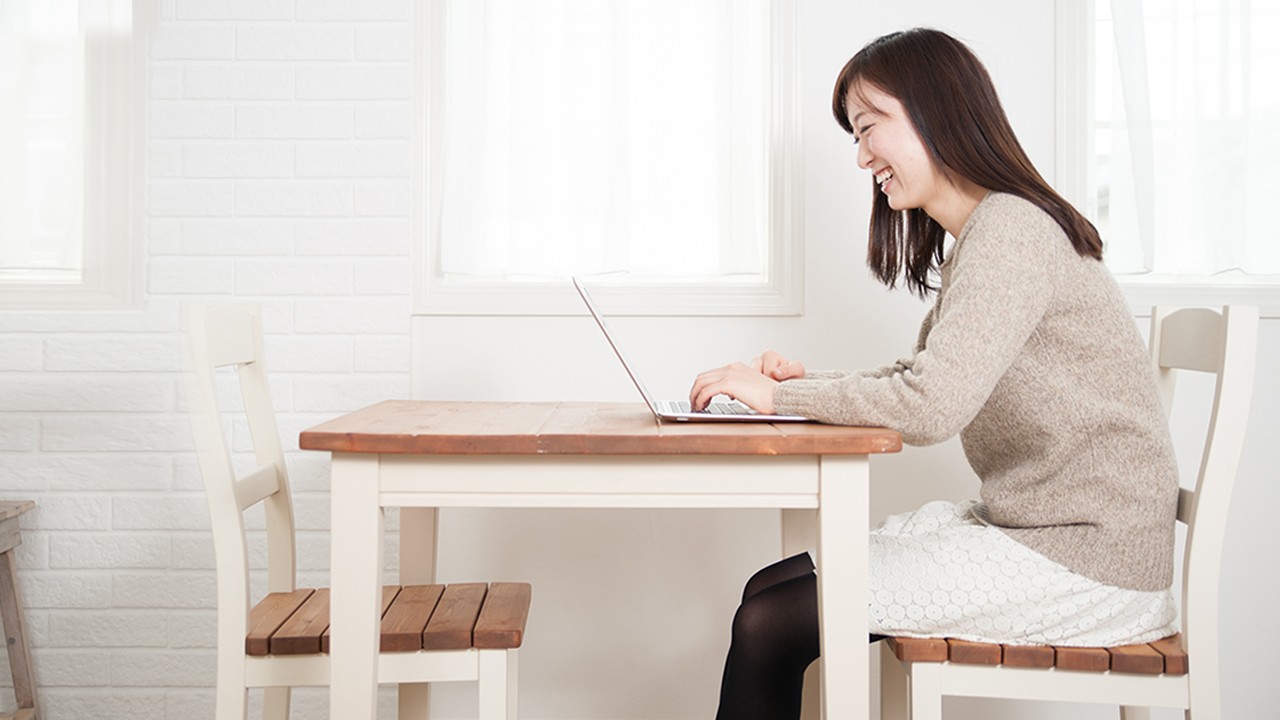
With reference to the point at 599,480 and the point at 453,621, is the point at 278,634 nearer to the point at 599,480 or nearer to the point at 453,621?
the point at 453,621

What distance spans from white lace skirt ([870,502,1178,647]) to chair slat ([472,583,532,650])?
502 mm

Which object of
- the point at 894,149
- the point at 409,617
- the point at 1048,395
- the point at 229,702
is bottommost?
the point at 229,702

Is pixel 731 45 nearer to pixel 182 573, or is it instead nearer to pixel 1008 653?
pixel 1008 653

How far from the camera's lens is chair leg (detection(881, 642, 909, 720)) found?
145 centimetres

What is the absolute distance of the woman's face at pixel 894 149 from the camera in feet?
4.51

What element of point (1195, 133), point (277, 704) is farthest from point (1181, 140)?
point (277, 704)

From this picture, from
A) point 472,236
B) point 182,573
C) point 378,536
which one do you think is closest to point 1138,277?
point 472,236

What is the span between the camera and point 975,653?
1.19 m

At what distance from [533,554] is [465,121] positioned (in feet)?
3.30

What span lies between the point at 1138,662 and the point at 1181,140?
55.9 inches

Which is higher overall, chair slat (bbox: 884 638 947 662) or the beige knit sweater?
the beige knit sweater

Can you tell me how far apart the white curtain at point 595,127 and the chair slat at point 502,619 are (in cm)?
83

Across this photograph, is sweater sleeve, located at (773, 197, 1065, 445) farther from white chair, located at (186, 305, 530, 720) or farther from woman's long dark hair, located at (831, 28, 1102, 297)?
white chair, located at (186, 305, 530, 720)

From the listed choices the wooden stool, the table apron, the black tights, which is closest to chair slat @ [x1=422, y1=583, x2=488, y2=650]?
the table apron
